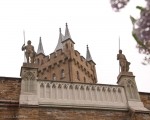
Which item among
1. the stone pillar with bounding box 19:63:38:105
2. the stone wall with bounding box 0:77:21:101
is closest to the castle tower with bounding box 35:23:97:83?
the stone pillar with bounding box 19:63:38:105

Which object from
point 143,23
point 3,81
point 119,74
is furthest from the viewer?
point 119,74

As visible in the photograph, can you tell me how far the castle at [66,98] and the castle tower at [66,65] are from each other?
69.7 feet

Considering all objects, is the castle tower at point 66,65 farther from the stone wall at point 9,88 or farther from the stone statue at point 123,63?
the stone wall at point 9,88

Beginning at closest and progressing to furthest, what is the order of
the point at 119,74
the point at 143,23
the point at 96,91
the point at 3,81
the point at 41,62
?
the point at 143,23 < the point at 3,81 < the point at 96,91 < the point at 119,74 < the point at 41,62

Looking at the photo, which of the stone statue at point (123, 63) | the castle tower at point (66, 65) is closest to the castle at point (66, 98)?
the stone statue at point (123, 63)

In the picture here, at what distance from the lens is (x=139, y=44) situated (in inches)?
50.1

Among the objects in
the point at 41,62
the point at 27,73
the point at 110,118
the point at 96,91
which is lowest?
the point at 110,118

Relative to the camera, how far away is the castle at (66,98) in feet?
28.8

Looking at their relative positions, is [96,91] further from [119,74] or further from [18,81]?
[18,81]

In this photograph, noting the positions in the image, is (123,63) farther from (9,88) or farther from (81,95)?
(9,88)

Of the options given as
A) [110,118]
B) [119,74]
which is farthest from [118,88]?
[110,118]

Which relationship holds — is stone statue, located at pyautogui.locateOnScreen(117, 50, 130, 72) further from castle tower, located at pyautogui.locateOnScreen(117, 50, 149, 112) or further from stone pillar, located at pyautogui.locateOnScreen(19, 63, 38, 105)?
stone pillar, located at pyautogui.locateOnScreen(19, 63, 38, 105)

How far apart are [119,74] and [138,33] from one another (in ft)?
32.2

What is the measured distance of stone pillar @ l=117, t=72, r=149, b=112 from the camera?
393 inches
